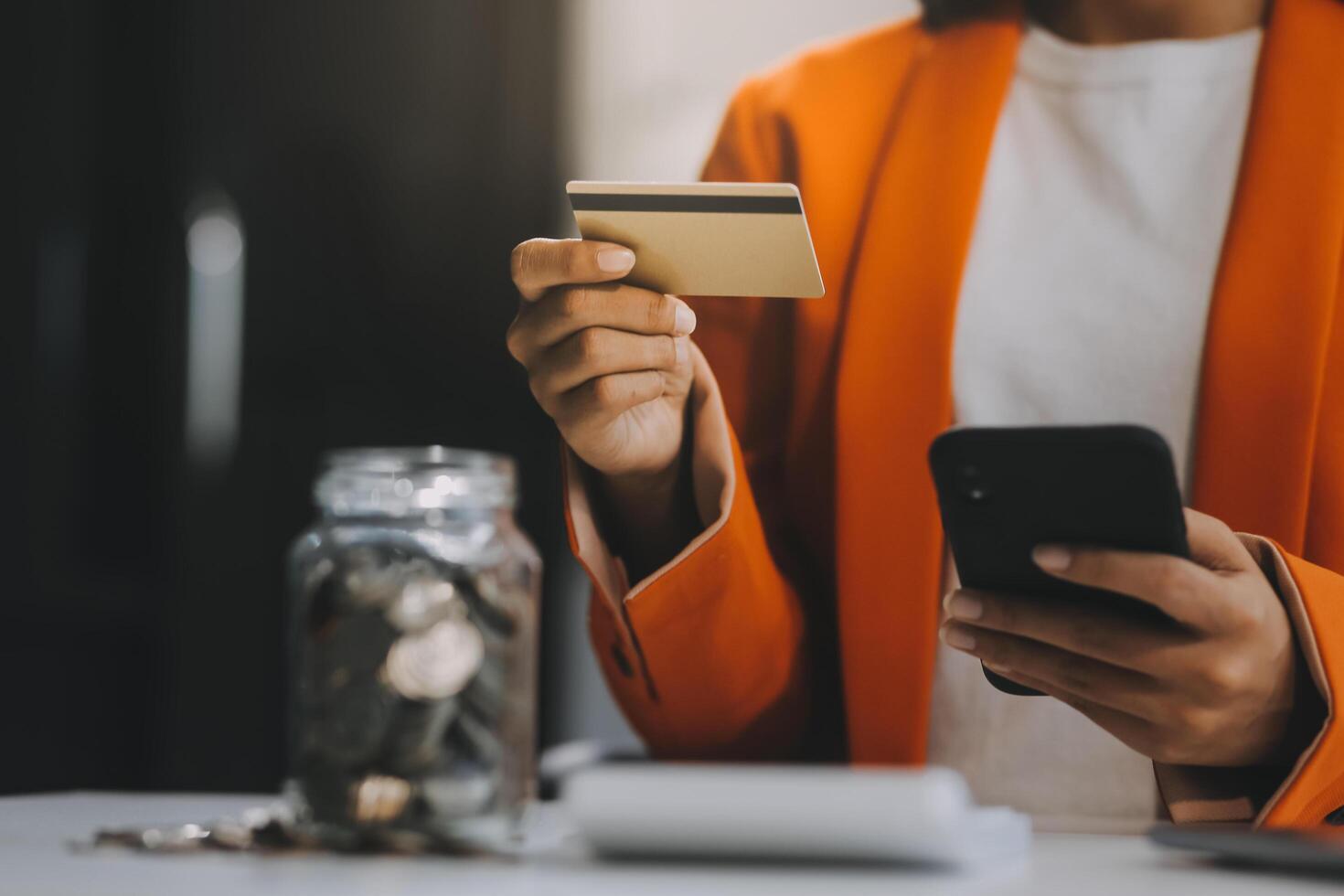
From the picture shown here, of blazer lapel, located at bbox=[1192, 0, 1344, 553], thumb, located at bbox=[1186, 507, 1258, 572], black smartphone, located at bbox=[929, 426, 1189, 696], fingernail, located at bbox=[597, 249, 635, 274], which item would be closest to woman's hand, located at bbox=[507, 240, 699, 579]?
fingernail, located at bbox=[597, 249, 635, 274]

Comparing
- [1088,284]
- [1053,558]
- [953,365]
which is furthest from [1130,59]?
[1053,558]

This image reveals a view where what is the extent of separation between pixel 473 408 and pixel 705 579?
4.50 feet

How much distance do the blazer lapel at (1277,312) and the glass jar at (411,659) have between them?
27.8 inches

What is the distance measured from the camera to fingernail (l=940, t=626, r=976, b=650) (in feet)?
2.70

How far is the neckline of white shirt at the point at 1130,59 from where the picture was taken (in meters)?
1.24

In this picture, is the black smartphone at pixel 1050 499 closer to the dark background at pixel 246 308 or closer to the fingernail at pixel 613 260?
the fingernail at pixel 613 260

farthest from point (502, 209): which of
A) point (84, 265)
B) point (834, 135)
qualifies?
point (834, 135)

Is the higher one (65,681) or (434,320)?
(434,320)

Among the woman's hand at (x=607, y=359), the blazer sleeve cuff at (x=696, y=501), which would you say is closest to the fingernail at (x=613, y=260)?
the woman's hand at (x=607, y=359)

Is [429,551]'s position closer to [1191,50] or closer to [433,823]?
[433,823]

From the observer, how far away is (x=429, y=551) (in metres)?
0.61

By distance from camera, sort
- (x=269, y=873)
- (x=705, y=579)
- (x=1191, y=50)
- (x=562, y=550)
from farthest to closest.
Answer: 1. (x=562, y=550)
2. (x=1191, y=50)
3. (x=705, y=579)
4. (x=269, y=873)

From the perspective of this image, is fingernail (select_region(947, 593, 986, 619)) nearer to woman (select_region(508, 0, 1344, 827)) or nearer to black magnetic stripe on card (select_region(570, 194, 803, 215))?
woman (select_region(508, 0, 1344, 827))

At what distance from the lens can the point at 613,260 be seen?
82 cm
